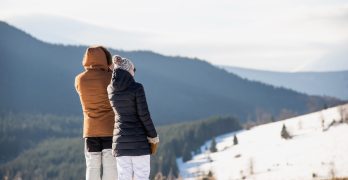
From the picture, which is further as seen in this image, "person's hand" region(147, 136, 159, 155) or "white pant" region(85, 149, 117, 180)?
"white pant" region(85, 149, 117, 180)

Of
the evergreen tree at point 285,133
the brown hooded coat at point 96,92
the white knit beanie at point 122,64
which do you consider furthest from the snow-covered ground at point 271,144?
the white knit beanie at point 122,64

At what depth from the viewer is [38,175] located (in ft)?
520

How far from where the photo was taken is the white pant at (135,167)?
23.7 feet

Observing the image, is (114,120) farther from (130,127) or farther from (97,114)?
(130,127)

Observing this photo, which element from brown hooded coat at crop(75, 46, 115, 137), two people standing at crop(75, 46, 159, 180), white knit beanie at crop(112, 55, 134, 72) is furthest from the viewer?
brown hooded coat at crop(75, 46, 115, 137)

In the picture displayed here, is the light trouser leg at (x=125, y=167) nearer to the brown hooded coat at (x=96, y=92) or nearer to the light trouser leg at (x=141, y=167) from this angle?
the light trouser leg at (x=141, y=167)

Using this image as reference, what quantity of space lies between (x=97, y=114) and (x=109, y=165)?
662 mm

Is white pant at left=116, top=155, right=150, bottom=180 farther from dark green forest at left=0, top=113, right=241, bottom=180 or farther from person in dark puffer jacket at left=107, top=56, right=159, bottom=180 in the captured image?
dark green forest at left=0, top=113, right=241, bottom=180

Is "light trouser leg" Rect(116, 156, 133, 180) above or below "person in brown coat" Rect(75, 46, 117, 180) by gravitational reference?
below

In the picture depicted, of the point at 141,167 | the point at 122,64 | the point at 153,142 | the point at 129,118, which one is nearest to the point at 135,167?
the point at 141,167

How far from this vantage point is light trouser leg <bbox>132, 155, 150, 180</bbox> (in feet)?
23.7

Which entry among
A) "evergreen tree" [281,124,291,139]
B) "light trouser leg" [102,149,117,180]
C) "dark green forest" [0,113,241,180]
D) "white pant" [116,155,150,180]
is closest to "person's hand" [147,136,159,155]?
"white pant" [116,155,150,180]

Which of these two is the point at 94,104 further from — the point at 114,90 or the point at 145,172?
the point at 145,172

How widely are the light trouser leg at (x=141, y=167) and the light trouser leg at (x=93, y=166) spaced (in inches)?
23.2
